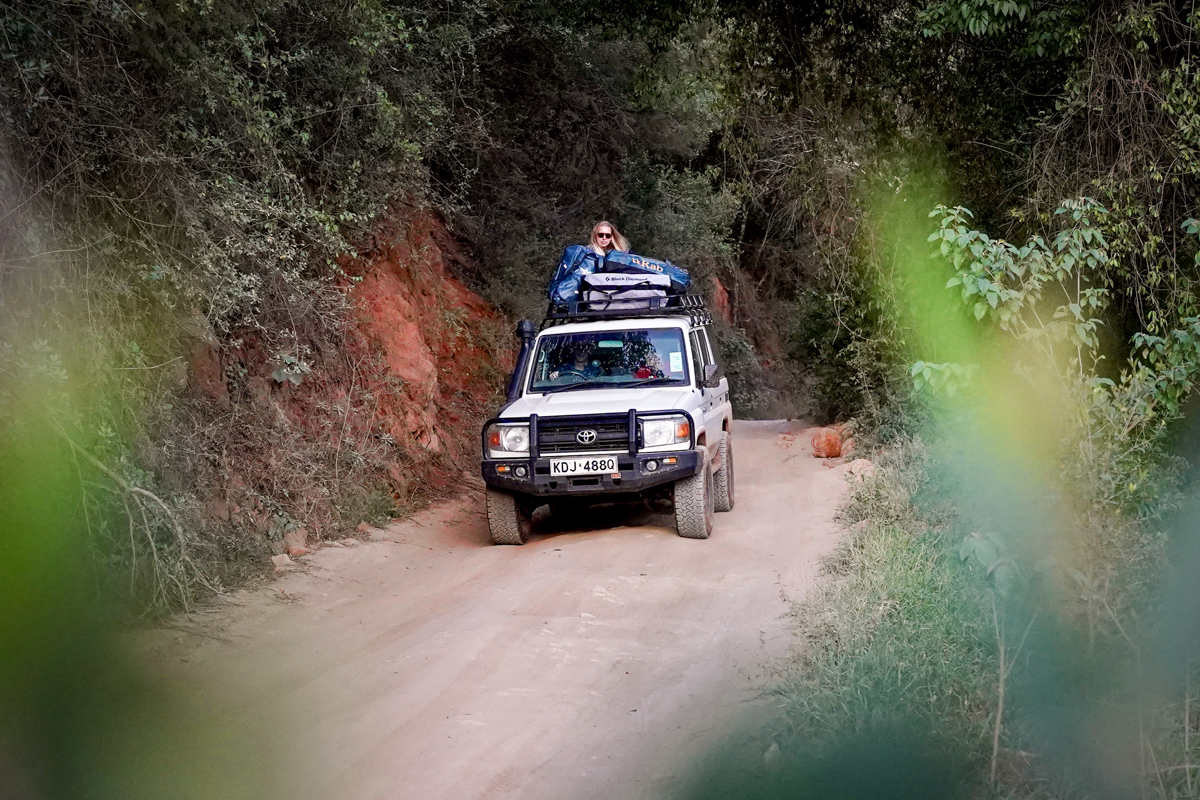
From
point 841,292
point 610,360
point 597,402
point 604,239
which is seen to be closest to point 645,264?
point 604,239

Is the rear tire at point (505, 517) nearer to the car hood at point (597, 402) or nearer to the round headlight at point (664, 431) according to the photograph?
the car hood at point (597, 402)

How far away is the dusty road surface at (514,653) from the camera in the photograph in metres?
4.97

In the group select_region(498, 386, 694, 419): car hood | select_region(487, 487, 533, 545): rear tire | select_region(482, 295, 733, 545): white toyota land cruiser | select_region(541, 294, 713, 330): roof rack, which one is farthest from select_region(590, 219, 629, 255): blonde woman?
select_region(487, 487, 533, 545): rear tire

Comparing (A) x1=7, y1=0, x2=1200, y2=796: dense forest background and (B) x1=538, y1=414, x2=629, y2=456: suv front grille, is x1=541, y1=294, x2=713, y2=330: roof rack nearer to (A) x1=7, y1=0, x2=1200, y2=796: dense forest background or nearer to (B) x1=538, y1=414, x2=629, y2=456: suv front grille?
(B) x1=538, y1=414, x2=629, y2=456: suv front grille

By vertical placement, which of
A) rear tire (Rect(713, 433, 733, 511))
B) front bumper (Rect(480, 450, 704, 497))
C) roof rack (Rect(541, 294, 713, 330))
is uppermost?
roof rack (Rect(541, 294, 713, 330))

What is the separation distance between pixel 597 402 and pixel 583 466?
62 cm

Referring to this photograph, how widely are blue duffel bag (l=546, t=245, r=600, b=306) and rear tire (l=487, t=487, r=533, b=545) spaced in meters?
2.15

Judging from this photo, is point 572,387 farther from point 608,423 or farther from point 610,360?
point 608,423

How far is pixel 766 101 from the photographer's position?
13.3 metres

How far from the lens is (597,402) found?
945 cm

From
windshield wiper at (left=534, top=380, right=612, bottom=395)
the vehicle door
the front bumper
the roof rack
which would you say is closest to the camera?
the front bumper

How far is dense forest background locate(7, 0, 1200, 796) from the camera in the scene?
5473 millimetres

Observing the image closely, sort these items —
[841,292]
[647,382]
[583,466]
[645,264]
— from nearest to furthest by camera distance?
[583,466]
[647,382]
[645,264]
[841,292]

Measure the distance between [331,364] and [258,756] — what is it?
661cm
